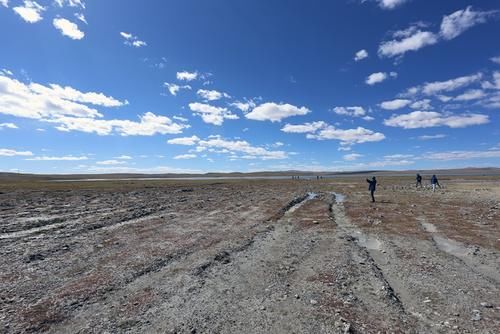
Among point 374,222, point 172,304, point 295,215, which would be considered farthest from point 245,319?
point 295,215

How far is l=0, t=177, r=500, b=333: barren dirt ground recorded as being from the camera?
7.42m

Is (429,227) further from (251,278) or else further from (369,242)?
(251,278)

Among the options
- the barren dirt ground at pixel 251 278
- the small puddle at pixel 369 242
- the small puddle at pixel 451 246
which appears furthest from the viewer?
the small puddle at pixel 369 242

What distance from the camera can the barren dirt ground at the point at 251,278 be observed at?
24.3ft

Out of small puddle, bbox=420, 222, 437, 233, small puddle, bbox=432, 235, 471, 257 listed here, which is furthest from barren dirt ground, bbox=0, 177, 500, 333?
small puddle, bbox=420, 222, 437, 233

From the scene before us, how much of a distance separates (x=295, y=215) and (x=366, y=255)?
12.1 metres

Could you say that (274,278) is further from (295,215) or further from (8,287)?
(295,215)

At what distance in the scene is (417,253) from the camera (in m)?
13.6

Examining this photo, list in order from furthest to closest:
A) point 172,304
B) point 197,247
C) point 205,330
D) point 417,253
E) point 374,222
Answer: point 374,222 < point 197,247 < point 417,253 < point 172,304 < point 205,330

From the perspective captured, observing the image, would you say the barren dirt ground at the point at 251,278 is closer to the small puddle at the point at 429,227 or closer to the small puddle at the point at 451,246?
the small puddle at the point at 451,246

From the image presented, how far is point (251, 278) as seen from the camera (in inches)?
416

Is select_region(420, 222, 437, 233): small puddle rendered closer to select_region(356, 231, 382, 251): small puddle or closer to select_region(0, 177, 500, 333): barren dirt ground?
select_region(0, 177, 500, 333): barren dirt ground

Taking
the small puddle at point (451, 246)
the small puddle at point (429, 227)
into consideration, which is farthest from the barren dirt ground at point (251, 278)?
the small puddle at point (429, 227)

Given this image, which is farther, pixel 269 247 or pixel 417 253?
pixel 269 247
